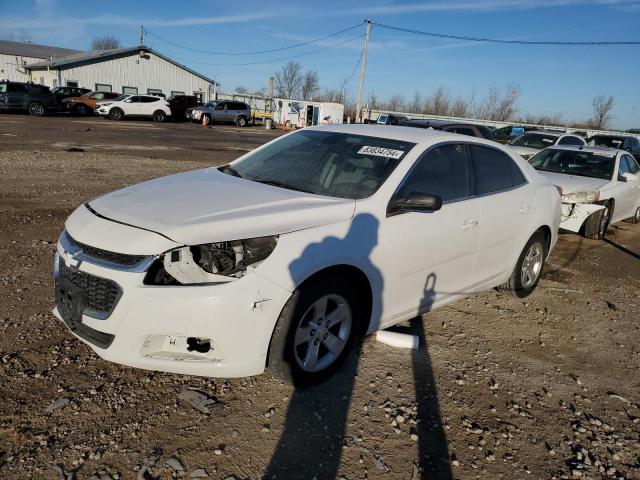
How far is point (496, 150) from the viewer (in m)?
4.59

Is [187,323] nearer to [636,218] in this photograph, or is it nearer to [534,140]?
[636,218]

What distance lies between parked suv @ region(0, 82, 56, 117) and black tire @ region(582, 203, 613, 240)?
1190 inches

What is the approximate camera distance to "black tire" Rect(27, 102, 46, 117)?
2869cm

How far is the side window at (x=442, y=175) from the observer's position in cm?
365

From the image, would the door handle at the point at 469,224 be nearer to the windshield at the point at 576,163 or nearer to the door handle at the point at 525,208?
the door handle at the point at 525,208

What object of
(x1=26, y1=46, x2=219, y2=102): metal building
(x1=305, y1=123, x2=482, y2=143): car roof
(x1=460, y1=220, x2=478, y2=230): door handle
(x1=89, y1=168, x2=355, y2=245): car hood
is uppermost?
(x1=26, y1=46, x2=219, y2=102): metal building

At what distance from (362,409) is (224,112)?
115 ft

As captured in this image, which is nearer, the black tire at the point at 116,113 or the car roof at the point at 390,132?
the car roof at the point at 390,132

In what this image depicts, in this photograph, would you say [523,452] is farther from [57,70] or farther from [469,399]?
[57,70]

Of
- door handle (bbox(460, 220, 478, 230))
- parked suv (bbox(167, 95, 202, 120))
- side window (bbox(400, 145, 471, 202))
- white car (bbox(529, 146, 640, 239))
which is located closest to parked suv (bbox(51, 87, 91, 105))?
parked suv (bbox(167, 95, 202, 120))

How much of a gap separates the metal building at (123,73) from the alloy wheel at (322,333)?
150 feet

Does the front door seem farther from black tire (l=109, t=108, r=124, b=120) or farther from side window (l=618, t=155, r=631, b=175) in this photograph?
black tire (l=109, t=108, r=124, b=120)

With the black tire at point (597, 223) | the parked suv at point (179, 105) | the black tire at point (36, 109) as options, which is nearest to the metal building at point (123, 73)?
the parked suv at point (179, 105)

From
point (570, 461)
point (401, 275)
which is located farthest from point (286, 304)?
point (570, 461)
